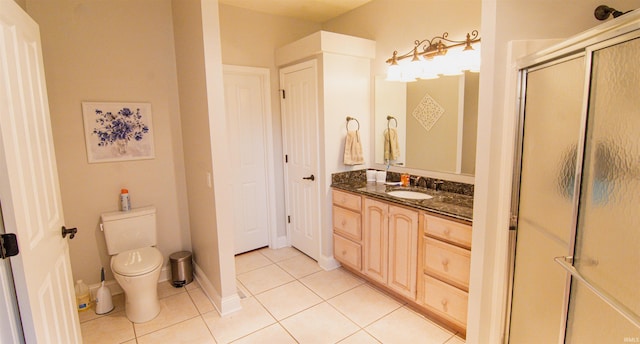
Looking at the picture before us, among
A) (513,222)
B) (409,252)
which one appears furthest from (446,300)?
(513,222)

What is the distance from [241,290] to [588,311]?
2.43 m

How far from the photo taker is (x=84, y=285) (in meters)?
2.57

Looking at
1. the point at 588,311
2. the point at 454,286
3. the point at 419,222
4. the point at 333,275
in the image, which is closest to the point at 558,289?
the point at 588,311

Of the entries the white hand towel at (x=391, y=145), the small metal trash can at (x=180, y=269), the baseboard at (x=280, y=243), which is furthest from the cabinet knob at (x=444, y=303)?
the small metal trash can at (x=180, y=269)

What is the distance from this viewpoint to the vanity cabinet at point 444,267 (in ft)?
6.55

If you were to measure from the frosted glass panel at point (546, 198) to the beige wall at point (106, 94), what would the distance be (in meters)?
2.76

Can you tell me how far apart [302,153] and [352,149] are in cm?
57

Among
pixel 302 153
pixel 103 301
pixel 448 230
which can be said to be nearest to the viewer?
pixel 448 230

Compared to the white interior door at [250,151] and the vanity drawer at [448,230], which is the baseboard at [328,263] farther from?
the vanity drawer at [448,230]

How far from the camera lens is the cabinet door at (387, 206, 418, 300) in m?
2.30

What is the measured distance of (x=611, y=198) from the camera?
99 cm

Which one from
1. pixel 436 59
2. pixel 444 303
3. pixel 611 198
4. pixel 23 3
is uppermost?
pixel 23 3

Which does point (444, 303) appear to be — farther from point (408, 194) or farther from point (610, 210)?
point (610, 210)

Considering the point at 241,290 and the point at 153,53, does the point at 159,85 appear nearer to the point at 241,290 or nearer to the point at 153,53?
the point at 153,53
